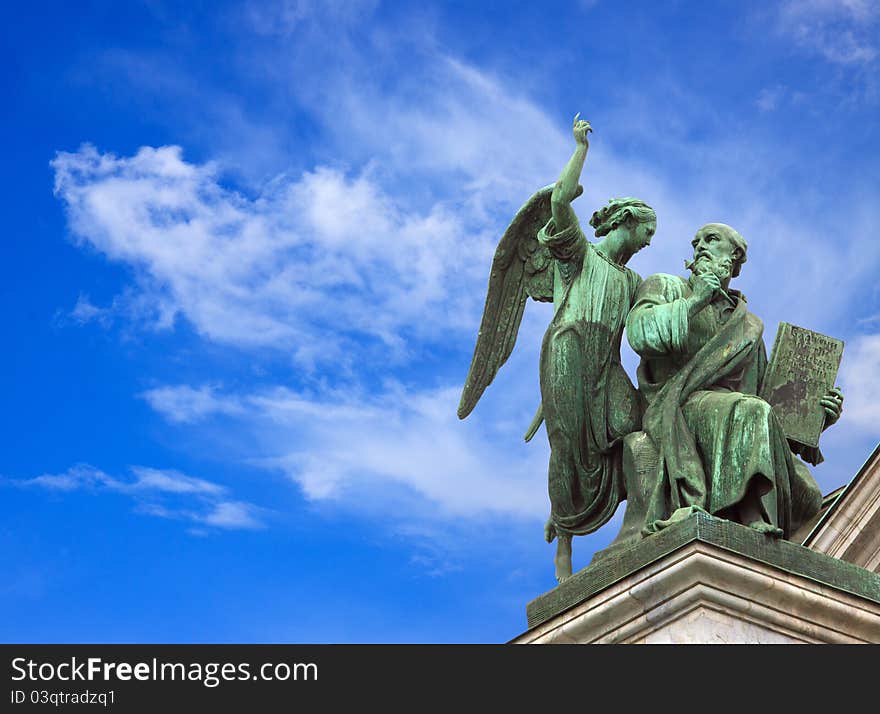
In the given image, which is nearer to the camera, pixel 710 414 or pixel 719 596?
pixel 719 596

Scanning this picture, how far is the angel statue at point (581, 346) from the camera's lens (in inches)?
475

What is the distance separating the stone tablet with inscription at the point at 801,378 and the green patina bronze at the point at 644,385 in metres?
0.10

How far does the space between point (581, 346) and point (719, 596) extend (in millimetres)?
2625

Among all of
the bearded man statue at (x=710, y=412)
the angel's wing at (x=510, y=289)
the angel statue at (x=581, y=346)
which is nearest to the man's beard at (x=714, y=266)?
the bearded man statue at (x=710, y=412)

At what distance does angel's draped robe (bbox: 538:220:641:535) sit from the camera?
12062 millimetres

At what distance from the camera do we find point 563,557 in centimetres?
1233

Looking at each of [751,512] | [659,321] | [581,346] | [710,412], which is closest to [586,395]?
[581,346]

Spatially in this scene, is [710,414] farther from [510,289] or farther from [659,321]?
[510,289]

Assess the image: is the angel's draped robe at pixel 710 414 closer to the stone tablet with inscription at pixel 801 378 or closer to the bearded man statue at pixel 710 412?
the bearded man statue at pixel 710 412

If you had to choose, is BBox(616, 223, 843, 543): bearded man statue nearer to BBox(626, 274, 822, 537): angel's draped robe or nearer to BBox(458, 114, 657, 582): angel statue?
BBox(626, 274, 822, 537): angel's draped robe

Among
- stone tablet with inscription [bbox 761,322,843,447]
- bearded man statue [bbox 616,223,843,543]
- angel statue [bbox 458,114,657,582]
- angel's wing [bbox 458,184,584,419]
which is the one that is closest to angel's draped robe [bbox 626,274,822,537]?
bearded man statue [bbox 616,223,843,543]
